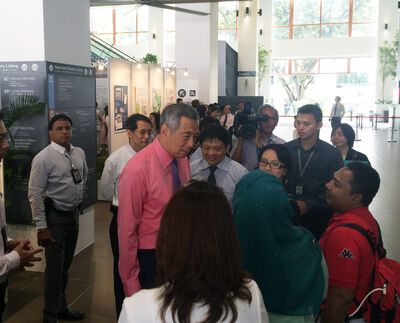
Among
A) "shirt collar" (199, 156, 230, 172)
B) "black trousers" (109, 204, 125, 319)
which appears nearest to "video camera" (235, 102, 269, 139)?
"shirt collar" (199, 156, 230, 172)

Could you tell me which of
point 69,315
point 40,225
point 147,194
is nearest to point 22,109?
point 40,225

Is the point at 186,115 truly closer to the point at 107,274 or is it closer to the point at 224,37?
the point at 107,274

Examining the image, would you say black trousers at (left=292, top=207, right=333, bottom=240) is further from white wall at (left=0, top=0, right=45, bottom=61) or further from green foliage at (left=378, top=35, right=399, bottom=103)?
green foliage at (left=378, top=35, right=399, bottom=103)

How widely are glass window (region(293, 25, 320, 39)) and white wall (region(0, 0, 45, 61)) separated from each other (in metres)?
26.9

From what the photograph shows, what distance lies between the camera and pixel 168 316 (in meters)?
1.16

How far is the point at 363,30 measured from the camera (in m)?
27.5

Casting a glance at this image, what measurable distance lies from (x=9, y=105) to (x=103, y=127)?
5.16 m

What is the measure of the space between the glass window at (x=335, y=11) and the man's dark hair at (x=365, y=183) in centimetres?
2864

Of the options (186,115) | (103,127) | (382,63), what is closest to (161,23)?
(382,63)

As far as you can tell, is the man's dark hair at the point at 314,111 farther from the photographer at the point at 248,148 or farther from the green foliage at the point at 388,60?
the green foliage at the point at 388,60

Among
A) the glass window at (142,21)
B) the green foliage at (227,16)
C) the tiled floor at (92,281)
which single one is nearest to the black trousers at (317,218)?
the tiled floor at (92,281)

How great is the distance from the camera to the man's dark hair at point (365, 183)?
7.33ft

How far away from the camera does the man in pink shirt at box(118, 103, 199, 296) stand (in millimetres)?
2076

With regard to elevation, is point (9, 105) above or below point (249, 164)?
above
